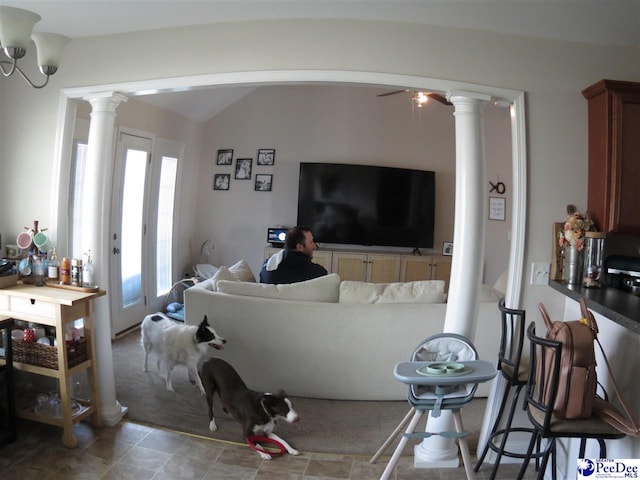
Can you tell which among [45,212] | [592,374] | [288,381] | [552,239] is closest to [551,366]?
[592,374]

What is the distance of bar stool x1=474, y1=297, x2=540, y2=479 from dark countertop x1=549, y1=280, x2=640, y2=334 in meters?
0.25

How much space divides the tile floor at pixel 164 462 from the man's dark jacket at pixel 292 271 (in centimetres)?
143

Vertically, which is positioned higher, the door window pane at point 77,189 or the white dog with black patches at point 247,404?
the door window pane at point 77,189

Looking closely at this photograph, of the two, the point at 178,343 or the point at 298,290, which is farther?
the point at 298,290

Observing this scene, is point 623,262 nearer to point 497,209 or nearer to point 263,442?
point 263,442

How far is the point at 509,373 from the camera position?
2275mm

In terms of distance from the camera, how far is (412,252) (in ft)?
19.5

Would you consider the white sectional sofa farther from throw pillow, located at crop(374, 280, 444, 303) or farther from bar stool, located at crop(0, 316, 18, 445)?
bar stool, located at crop(0, 316, 18, 445)

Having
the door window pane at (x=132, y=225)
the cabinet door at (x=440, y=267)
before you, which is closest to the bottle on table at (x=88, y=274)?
the door window pane at (x=132, y=225)

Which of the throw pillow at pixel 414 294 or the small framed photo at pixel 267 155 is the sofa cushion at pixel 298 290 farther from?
the small framed photo at pixel 267 155

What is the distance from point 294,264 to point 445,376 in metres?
2.06

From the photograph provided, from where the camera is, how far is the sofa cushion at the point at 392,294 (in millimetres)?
3242

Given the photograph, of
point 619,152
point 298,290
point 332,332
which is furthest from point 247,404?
point 619,152

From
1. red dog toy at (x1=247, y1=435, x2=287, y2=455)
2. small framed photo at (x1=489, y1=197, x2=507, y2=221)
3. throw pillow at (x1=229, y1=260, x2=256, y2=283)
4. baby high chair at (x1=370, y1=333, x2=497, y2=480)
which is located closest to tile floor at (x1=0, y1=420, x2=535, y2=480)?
red dog toy at (x1=247, y1=435, x2=287, y2=455)
